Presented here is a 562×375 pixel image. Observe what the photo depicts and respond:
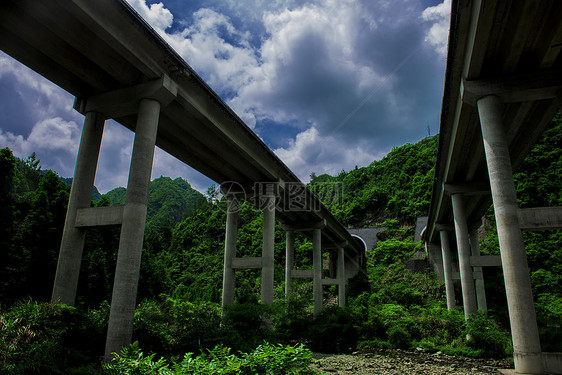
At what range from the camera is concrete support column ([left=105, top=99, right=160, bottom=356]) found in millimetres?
10398

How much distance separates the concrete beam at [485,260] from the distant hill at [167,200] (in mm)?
65057

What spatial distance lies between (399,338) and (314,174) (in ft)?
289

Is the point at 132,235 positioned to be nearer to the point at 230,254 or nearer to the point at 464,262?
the point at 230,254

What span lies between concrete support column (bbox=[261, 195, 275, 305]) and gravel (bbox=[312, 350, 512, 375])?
4.34 metres

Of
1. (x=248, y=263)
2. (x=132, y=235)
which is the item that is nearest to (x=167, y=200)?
(x=248, y=263)

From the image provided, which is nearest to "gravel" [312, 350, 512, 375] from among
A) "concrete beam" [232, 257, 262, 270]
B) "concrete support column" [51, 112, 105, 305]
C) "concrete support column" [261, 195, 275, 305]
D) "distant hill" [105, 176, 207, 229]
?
"concrete support column" [261, 195, 275, 305]

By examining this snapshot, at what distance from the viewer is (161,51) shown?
12172mm

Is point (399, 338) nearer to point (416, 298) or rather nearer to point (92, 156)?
point (416, 298)

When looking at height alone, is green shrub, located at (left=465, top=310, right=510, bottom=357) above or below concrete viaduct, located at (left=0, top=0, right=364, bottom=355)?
below

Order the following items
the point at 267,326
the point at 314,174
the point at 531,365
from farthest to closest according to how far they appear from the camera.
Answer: the point at 314,174 < the point at 267,326 < the point at 531,365

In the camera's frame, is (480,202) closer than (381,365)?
No

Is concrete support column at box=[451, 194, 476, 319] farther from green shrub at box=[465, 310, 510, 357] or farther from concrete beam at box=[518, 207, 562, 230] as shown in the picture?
concrete beam at box=[518, 207, 562, 230]

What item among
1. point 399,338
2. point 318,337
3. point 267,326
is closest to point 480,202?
point 399,338

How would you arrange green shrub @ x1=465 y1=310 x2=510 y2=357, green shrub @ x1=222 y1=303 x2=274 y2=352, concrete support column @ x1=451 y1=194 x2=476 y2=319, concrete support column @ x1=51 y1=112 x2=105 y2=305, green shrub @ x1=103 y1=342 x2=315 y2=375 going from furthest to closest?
concrete support column @ x1=451 y1=194 x2=476 y2=319 → green shrub @ x1=465 y1=310 x2=510 y2=357 → green shrub @ x1=222 y1=303 x2=274 y2=352 → concrete support column @ x1=51 y1=112 x2=105 y2=305 → green shrub @ x1=103 y1=342 x2=315 y2=375
